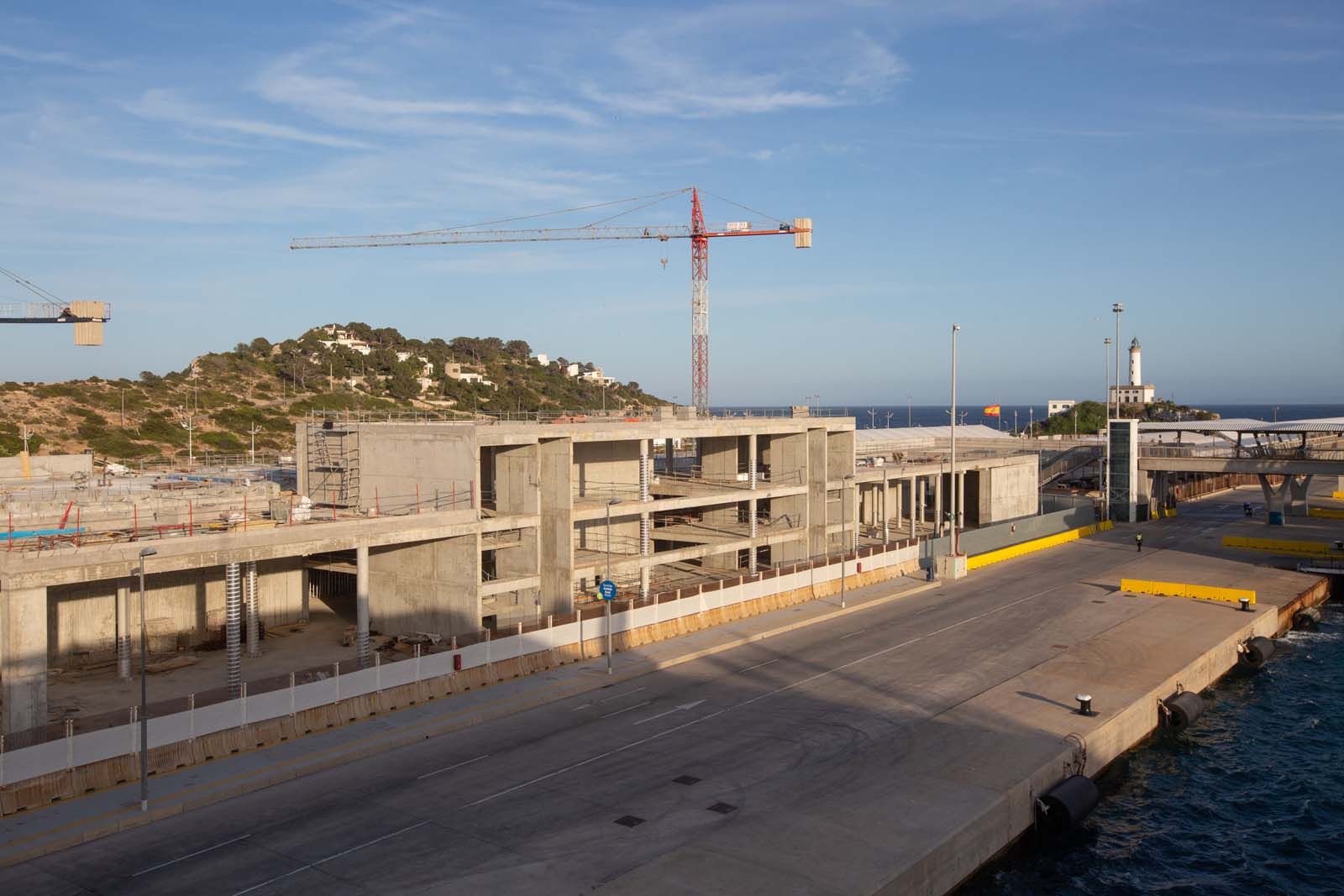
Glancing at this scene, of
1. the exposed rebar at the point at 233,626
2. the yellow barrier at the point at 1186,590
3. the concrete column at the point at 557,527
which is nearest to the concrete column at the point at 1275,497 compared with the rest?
the yellow barrier at the point at 1186,590

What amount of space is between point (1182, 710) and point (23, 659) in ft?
117

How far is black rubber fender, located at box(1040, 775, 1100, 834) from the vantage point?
25.6 meters

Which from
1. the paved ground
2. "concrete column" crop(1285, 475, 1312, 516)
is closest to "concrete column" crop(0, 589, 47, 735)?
the paved ground

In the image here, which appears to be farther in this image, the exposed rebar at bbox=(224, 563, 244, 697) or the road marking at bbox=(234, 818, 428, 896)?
the exposed rebar at bbox=(224, 563, 244, 697)

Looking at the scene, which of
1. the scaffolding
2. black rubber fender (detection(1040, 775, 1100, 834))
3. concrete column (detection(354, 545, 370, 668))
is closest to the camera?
black rubber fender (detection(1040, 775, 1100, 834))

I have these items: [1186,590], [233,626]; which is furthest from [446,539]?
[1186,590]

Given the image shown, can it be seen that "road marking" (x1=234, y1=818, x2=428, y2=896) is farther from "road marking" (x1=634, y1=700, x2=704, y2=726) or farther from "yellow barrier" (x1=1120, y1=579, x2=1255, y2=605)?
"yellow barrier" (x1=1120, y1=579, x2=1255, y2=605)

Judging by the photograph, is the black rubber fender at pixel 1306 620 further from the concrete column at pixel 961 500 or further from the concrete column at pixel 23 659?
the concrete column at pixel 23 659

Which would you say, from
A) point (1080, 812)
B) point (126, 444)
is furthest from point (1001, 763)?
point (126, 444)

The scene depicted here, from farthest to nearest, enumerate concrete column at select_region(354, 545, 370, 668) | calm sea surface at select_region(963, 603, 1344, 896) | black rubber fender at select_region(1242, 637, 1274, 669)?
black rubber fender at select_region(1242, 637, 1274, 669), concrete column at select_region(354, 545, 370, 668), calm sea surface at select_region(963, 603, 1344, 896)

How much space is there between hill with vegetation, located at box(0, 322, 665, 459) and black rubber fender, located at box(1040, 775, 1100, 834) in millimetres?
54563

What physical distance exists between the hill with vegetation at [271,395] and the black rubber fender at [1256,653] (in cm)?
5640

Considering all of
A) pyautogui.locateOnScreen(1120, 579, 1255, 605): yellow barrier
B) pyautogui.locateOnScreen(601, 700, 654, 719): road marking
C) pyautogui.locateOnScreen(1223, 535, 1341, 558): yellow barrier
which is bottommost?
pyautogui.locateOnScreen(601, 700, 654, 719): road marking

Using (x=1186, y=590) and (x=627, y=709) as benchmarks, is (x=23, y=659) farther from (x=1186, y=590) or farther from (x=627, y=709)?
(x=1186, y=590)
